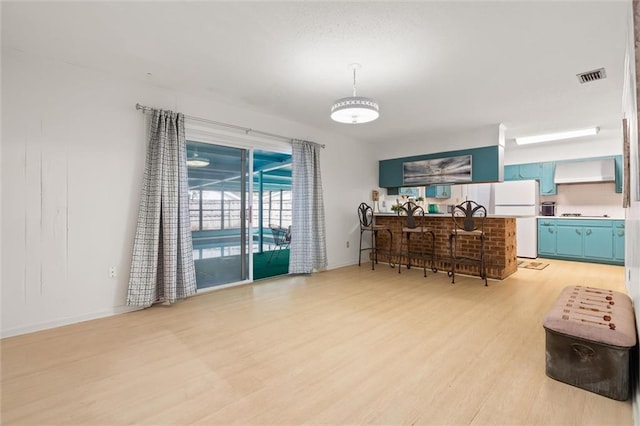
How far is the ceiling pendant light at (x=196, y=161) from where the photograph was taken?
3770 millimetres

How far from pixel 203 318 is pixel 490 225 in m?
4.27

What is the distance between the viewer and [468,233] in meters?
4.34

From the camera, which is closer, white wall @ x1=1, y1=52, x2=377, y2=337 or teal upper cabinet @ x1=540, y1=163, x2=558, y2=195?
white wall @ x1=1, y1=52, x2=377, y2=337

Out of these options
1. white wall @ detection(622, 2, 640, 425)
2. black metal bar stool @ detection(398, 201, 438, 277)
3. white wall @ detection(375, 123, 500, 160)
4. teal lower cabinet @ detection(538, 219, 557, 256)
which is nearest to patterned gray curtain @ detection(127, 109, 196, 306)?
black metal bar stool @ detection(398, 201, 438, 277)

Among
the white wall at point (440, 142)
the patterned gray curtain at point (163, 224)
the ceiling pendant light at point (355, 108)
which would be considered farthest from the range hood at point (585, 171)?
the patterned gray curtain at point (163, 224)

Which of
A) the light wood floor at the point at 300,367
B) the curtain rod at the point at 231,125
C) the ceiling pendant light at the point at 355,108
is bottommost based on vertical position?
the light wood floor at the point at 300,367

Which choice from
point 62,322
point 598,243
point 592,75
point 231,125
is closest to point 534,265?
point 598,243

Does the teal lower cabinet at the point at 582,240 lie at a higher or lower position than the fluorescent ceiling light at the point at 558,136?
lower

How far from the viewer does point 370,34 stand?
2.37m

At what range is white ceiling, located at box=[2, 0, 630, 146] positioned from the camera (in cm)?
212

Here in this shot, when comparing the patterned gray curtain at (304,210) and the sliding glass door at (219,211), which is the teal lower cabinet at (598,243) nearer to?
the patterned gray curtain at (304,210)

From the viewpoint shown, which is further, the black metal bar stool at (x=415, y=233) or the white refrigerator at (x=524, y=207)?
the white refrigerator at (x=524, y=207)

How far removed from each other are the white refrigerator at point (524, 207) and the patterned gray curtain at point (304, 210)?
14.2 feet

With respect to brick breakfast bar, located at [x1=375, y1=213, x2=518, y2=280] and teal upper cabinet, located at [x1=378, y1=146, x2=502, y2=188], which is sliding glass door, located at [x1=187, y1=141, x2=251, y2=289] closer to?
brick breakfast bar, located at [x1=375, y1=213, x2=518, y2=280]
